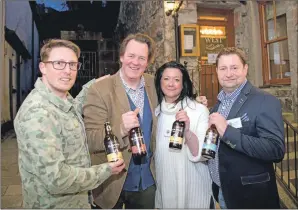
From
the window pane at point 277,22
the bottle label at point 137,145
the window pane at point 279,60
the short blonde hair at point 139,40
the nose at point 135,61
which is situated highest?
the window pane at point 277,22

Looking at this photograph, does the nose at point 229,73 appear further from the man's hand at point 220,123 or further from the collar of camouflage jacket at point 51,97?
the collar of camouflage jacket at point 51,97

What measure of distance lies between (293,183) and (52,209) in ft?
9.99

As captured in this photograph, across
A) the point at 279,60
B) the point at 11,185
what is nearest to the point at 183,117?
the point at 11,185

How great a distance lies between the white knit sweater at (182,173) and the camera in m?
1.70

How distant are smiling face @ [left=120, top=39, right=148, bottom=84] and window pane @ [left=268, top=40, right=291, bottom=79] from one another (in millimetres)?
4096

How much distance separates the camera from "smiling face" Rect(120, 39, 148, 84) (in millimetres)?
1711

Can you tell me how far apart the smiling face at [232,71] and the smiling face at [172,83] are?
0.94 ft

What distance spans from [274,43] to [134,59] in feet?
14.4

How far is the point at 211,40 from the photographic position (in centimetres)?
630

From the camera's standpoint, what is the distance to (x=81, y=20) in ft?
30.7

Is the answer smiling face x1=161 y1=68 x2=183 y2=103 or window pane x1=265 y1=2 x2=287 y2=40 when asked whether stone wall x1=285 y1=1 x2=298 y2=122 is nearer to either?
window pane x1=265 y1=2 x2=287 y2=40

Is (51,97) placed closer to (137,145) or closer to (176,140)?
(137,145)

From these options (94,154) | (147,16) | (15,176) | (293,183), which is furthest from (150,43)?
(147,16)

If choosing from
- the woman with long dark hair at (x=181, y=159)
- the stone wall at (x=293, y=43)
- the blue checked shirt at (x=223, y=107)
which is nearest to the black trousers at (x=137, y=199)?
the woman with long dark hair at (x=181, y=159)
